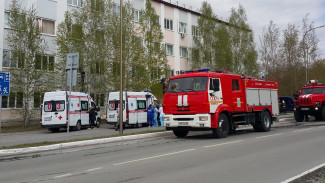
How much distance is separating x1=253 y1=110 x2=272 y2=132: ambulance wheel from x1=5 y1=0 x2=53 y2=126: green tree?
17.6 m

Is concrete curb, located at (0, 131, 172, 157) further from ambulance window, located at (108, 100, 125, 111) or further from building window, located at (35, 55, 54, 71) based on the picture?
building window, located at (35, 55, 54, 71)

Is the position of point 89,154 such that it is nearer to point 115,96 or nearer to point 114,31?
point 115,96

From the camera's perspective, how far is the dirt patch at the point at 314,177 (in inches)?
240

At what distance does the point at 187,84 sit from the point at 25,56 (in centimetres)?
1691

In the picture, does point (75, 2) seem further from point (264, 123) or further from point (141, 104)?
point (264, 123)

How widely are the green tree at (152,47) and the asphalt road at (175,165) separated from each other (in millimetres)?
19938

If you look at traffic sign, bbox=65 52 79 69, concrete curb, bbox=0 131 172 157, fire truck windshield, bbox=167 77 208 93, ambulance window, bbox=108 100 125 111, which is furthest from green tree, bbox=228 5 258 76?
traffic sign, bbox=65 52 79 69

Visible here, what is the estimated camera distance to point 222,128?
47.8ft

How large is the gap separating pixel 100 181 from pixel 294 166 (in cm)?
463

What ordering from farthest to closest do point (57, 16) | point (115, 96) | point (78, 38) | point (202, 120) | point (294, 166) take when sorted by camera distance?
point (57, 16) < point (78, 38) < point (115, 96) < point (202, 120) < point (294, 166)

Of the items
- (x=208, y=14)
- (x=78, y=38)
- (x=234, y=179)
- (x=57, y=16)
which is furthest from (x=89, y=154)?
(x=208, y=14)

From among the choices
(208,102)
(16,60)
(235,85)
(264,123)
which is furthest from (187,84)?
(16,60)

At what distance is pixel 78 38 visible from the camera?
28.8 m

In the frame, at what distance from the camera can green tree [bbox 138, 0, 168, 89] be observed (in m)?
31.0
